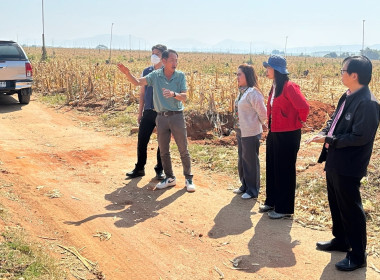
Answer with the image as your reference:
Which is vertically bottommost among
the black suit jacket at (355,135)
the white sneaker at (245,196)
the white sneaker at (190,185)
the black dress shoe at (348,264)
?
the black dress shoe at (348,264)

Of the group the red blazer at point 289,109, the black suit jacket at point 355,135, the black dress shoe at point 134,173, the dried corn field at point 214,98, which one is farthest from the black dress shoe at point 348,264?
the black dress shoe at point 134,173

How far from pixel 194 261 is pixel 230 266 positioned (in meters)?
0.35

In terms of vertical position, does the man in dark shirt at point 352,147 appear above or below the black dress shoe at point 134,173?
above

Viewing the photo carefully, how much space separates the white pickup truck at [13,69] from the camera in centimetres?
1223

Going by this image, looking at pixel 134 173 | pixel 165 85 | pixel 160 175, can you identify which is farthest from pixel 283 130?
pixel 134 173

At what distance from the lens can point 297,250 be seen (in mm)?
4484

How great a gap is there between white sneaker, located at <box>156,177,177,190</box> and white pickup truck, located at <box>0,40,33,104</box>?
7.94 m

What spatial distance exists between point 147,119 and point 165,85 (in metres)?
0.84

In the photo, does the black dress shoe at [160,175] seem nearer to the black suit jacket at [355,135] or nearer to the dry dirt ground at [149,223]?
the dry dirt ground at [149,223]

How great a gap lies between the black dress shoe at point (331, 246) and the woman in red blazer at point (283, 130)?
836 mm

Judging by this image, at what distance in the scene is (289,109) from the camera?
4988 mm

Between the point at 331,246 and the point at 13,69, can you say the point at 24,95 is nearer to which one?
the point at 13,69

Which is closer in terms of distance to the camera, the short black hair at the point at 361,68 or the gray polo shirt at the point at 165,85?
the short black hair at the point at 361,68

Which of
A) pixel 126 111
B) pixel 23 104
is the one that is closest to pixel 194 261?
pixel 126 111
